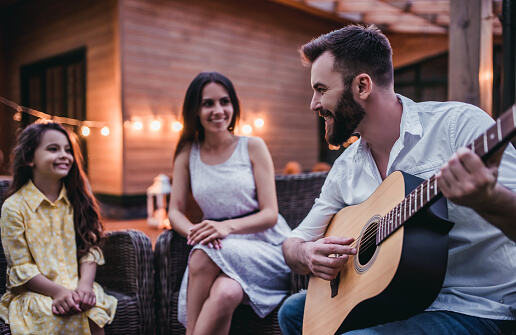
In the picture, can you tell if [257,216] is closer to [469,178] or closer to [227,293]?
[227,293]

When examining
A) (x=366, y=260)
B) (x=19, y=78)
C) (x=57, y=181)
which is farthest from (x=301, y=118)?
(x=366, y=260)

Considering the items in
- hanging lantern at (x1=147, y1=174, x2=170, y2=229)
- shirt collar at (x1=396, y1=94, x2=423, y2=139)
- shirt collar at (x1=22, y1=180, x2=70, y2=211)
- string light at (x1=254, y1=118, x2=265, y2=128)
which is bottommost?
hanging lantern at (x1=147, y1=174, x2=170, y2=229)

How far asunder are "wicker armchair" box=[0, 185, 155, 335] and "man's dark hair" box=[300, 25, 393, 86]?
1168 millimetres

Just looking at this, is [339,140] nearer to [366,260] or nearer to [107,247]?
[366,260]

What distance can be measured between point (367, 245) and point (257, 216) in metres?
0.81

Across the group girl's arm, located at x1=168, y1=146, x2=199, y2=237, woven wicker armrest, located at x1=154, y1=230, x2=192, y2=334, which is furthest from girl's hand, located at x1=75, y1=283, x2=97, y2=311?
girl's arm, located at x1=168, y1=146, x2=199, y2=237

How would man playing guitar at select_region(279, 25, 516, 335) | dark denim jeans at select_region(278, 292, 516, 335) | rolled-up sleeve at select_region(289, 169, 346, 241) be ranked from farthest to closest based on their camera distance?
rolled-up sleeve at select_region(289, 169, 346, 241)
dark denim jeans at select_region(278, 292, 516, 335)
man playing guitar at select_region(279, 25, 516, 335)

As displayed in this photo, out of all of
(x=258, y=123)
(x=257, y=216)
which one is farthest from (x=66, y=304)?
(x=258, y=123)

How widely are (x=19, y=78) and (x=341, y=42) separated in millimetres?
8002

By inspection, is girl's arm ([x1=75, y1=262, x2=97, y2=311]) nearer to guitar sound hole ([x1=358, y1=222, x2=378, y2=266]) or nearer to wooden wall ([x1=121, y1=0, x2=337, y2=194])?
guitar sound hole ([x1=358, y1=222, x2=378, y2=266])

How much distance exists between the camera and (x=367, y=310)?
1.06 metres

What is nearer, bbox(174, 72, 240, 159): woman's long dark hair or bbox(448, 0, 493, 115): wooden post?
bbox(174, 72, 240, 159): woman's long dark hair

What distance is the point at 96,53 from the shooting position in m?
6.15

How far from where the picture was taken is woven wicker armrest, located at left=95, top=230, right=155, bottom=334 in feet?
5.95
